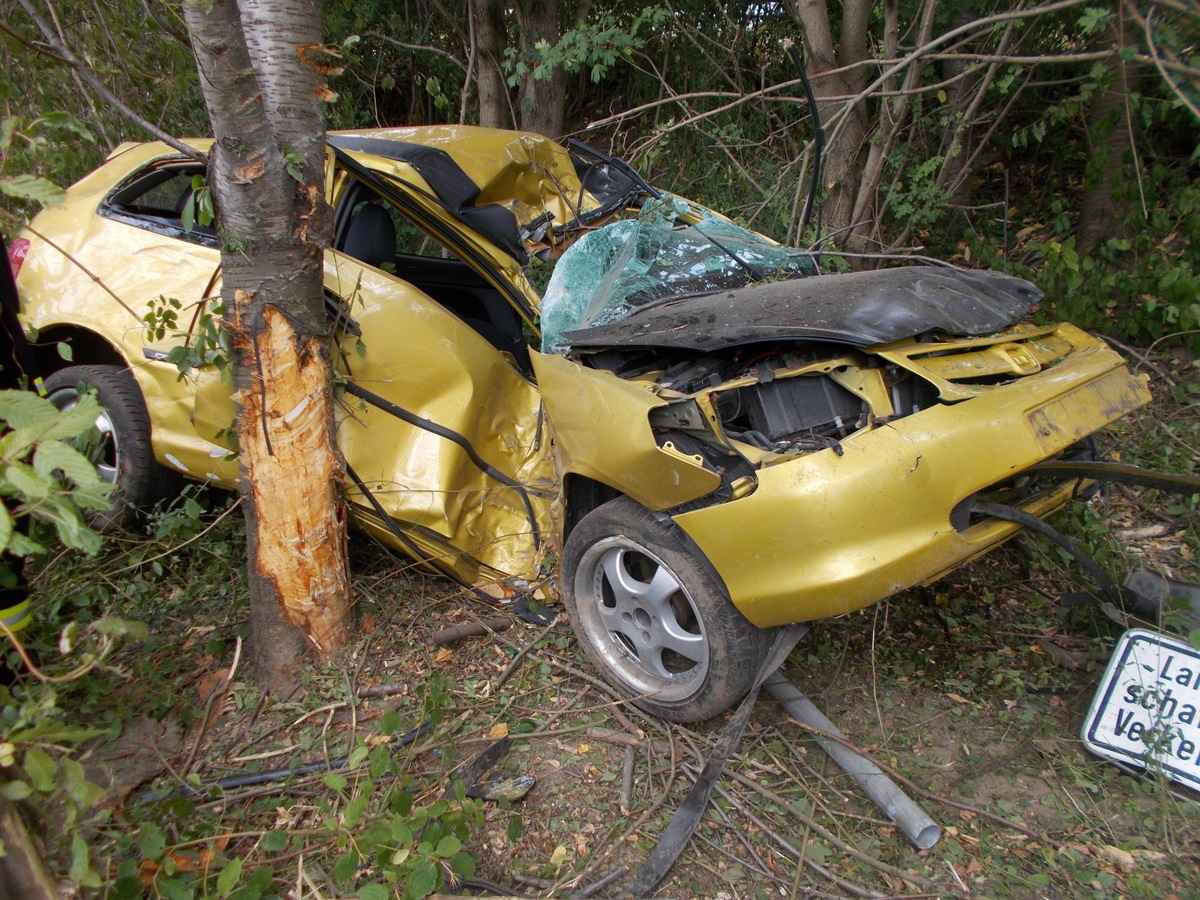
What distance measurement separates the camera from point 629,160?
16.5ft

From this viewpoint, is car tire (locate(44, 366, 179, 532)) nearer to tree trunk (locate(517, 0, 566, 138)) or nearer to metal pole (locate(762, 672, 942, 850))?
metal pole (locate(762, 672, 942, 850))

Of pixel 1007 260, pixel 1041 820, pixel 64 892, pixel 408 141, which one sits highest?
pixel 408 141

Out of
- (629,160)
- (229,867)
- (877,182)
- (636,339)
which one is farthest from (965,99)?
(229,867)

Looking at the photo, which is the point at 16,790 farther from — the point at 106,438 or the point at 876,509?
the point at 106,438

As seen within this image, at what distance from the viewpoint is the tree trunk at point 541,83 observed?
6.07 metres

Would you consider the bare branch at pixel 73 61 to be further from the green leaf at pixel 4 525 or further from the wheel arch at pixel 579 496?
the wheel arch at pixel 579 496

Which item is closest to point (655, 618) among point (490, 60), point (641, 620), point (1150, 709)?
point (641, 620)

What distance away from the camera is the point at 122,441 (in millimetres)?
3221

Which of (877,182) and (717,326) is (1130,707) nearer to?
(717,326)

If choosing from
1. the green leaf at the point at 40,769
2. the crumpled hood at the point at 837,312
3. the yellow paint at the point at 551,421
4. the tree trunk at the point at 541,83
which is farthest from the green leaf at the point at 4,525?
the tree trunk at the point at 541,83

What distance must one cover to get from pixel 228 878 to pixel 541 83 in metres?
6.19

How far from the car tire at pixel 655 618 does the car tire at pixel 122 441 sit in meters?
1.98

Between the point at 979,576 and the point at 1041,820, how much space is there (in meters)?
1.16

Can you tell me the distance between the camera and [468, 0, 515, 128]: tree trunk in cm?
619
